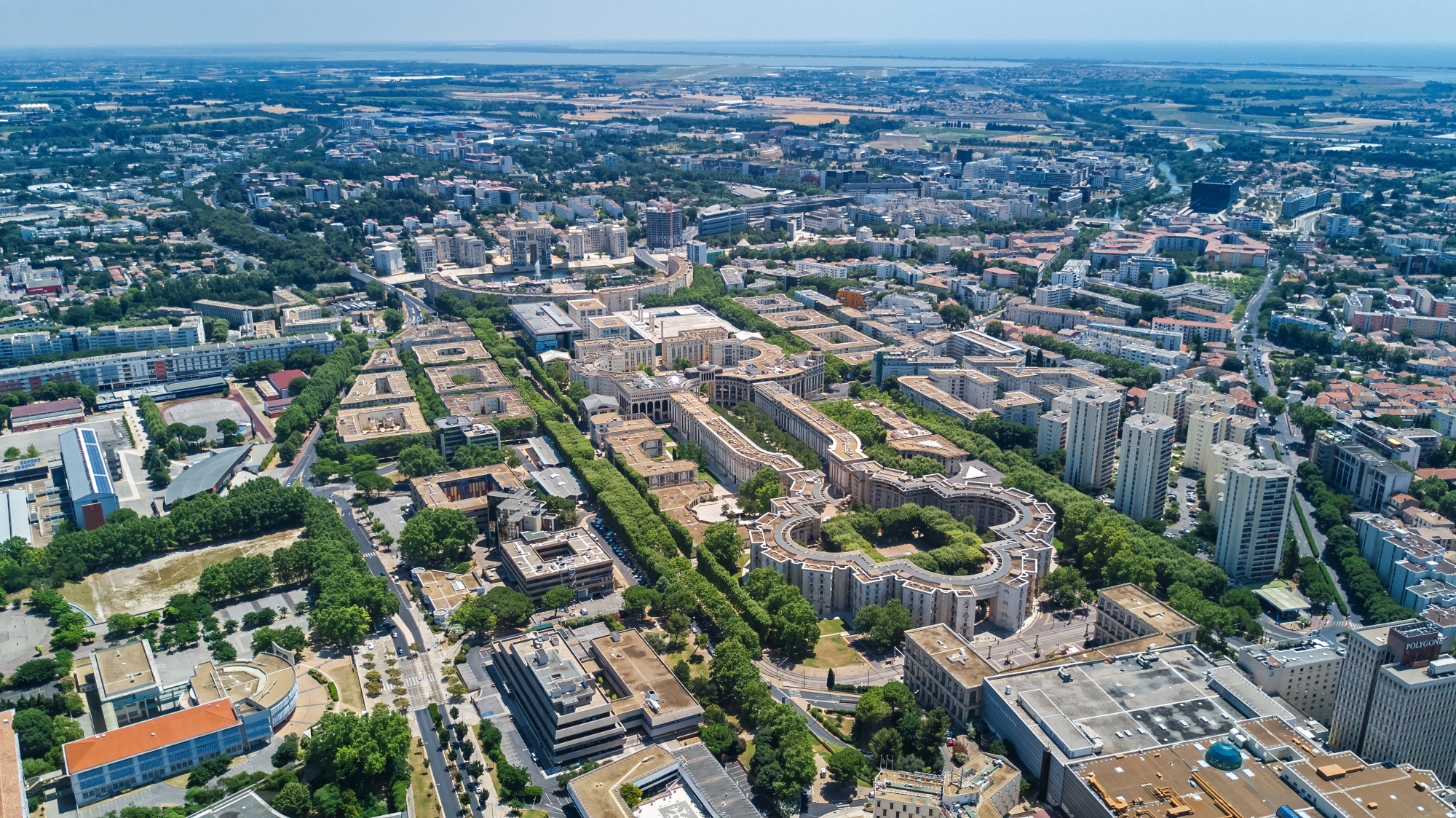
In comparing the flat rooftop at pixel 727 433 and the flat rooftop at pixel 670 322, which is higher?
the flat rooftop at pixel 670 322

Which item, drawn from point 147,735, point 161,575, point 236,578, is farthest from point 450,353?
point 147,735

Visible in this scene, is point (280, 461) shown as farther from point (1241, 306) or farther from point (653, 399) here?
point (1241, 306)

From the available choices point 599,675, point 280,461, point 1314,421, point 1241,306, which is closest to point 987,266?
point 1241,306

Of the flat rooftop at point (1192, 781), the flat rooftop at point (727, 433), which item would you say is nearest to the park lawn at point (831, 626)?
the flat rooftop at point (727, 433)

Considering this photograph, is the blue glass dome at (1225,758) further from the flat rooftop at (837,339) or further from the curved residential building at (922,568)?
the flat rooftop at (837,339)

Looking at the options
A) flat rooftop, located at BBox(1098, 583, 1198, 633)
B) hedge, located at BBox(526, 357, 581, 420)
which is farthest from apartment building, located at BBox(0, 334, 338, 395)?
flat rooftop, located at BBox(1098, 583, 1198, 633)
